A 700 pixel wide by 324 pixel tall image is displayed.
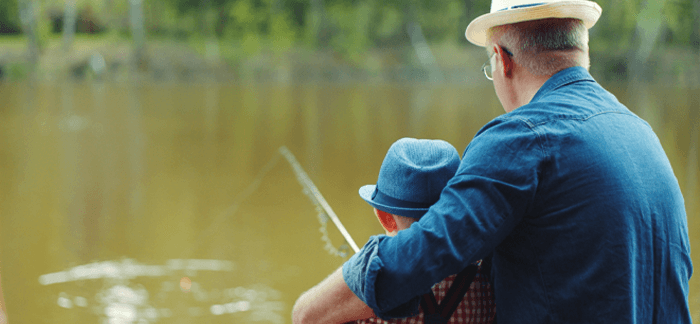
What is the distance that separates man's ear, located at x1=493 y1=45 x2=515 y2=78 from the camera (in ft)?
4.36

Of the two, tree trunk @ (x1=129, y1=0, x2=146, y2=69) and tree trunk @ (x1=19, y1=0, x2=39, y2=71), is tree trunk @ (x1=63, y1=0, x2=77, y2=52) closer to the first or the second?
tree trunk @ (x1=19, y1=0, x2=39, y2=71)

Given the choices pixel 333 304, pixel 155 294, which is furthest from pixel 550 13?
pixel 155 294

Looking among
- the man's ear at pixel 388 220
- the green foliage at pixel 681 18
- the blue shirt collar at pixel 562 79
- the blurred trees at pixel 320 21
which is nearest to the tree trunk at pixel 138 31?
the blurred trees at pixel 320 21

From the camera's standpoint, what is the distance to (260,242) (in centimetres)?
564

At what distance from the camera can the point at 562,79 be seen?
127cm

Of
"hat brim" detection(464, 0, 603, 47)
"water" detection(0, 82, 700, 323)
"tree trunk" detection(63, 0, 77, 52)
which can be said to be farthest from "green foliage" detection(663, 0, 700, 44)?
"hat brim" detection(464, 0, 603, 47)

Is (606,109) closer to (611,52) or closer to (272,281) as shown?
(272,281)

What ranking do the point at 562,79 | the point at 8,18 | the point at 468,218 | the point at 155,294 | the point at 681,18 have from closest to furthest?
1. the point at 468,218
2. the point at 562,79
3. the point at 155,294
4. the point at 681,18
5. the point at 8,18

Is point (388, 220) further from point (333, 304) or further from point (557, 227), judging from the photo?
point (557, 227)

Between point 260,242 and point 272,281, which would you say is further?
point 260,242

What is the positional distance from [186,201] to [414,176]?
20.3 feet

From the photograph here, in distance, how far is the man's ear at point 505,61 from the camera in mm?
1328

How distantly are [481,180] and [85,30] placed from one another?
1436 inches

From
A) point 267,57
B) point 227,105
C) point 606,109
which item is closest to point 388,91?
point 227,105
